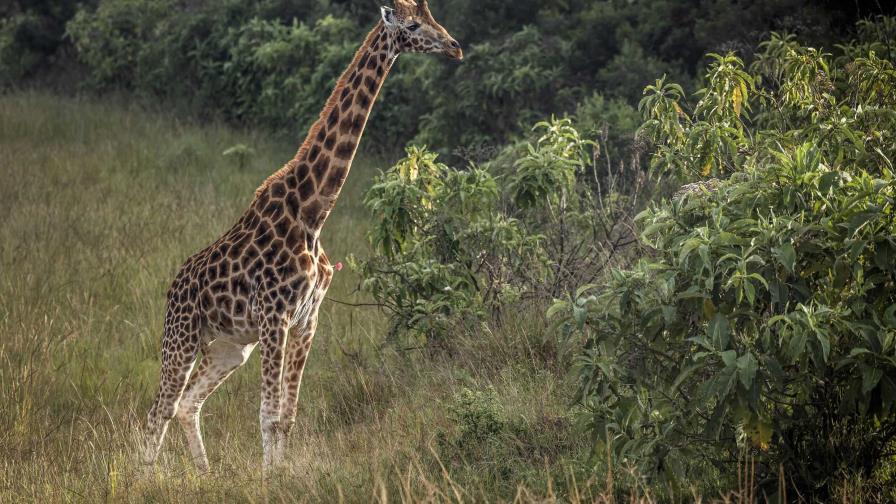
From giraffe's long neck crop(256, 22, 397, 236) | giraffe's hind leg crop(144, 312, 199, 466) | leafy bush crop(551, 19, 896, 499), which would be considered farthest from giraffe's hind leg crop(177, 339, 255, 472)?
leafy bush crop(551, 19, 896, 499)

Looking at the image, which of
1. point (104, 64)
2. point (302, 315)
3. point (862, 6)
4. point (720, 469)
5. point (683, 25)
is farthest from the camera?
point (104, 64)

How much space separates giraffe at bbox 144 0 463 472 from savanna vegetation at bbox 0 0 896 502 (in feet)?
1.00

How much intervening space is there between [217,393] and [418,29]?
3.12 meters

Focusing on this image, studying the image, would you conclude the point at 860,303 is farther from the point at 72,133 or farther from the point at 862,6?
the point at 72,133

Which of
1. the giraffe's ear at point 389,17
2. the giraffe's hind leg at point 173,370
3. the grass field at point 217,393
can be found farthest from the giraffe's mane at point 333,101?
the grass field at point 217,393

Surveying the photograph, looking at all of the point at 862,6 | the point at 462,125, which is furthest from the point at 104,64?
the point at 862,6

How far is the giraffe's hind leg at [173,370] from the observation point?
5.99 meters

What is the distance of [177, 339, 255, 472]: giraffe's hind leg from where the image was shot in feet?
20.1

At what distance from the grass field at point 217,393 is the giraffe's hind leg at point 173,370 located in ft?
0.45

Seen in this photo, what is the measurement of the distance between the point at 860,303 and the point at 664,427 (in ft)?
3.16

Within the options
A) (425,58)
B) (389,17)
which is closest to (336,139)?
(389,17)

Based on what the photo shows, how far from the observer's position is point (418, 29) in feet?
18.9

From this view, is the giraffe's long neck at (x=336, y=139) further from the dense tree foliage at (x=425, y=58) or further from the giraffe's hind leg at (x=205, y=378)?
the dense tree foliage at (x=425, y=58)

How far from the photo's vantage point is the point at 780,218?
437 centimetres
